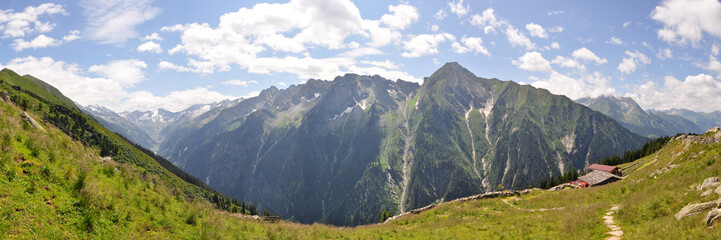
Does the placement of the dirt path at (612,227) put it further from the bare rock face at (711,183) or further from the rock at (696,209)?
the bare rock face at (711,183)

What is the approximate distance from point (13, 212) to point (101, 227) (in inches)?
133

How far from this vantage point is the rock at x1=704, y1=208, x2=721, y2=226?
52.5 feet

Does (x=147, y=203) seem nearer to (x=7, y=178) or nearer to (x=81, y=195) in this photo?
(x=81, y=195)

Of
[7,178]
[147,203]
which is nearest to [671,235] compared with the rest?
[147,203]

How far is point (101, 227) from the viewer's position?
49.8 ft

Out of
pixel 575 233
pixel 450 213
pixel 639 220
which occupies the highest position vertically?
pixel 639 220

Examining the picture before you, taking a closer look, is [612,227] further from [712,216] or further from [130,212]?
[130,212]

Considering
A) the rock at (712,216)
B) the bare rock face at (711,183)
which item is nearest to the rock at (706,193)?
the bare rock face at (711,183)

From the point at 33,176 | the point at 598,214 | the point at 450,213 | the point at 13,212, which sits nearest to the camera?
the point at 13,212

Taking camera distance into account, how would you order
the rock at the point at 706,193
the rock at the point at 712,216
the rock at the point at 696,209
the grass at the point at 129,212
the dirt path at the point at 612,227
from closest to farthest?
1. the grass at the point at 129,212
2. the rock at the point at 712,216
3. the rock at the point at 696,209
4. the dirt path at the point at 612,227
5. the rock at the point at 706,193

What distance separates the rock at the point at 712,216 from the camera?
630 inches

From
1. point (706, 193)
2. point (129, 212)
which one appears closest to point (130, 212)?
point (129, 212)

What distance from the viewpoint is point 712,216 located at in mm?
16297

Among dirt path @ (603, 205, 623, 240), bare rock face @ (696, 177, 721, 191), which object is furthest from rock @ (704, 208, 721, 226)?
bare rock face @ (696, 177, 721, 191)
